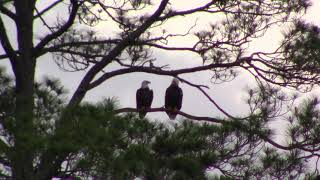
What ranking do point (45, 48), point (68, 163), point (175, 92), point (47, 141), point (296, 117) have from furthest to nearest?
point (175, 92) → point (45, 48) → point (296, 117) → point (68, 163) → point (47, 141)

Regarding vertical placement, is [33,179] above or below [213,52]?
below

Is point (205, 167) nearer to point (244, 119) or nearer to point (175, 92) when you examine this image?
point (244, 119)

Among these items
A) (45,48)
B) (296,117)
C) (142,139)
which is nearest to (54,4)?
(45,48)

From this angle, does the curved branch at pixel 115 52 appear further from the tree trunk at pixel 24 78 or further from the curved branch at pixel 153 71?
the tree trunk at pixel 24 78

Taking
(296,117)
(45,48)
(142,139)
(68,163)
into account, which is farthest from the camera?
(45,48)

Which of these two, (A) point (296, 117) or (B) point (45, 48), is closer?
(A) point (296, 117)

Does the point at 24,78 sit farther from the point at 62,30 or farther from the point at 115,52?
the point at 115,52

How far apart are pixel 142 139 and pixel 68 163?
0.53 m

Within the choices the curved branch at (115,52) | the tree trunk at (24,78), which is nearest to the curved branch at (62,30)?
the tree trunk at (24,78)

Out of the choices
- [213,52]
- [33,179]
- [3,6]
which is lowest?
[33,179]

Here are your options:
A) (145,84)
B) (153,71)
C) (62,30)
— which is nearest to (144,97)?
(145,84)

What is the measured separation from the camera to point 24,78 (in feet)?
14.9

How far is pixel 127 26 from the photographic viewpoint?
4.95 m

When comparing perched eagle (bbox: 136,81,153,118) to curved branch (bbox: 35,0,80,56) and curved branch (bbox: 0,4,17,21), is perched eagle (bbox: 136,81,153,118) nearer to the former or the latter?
curved branch (bbox: 35,0,80,56)
